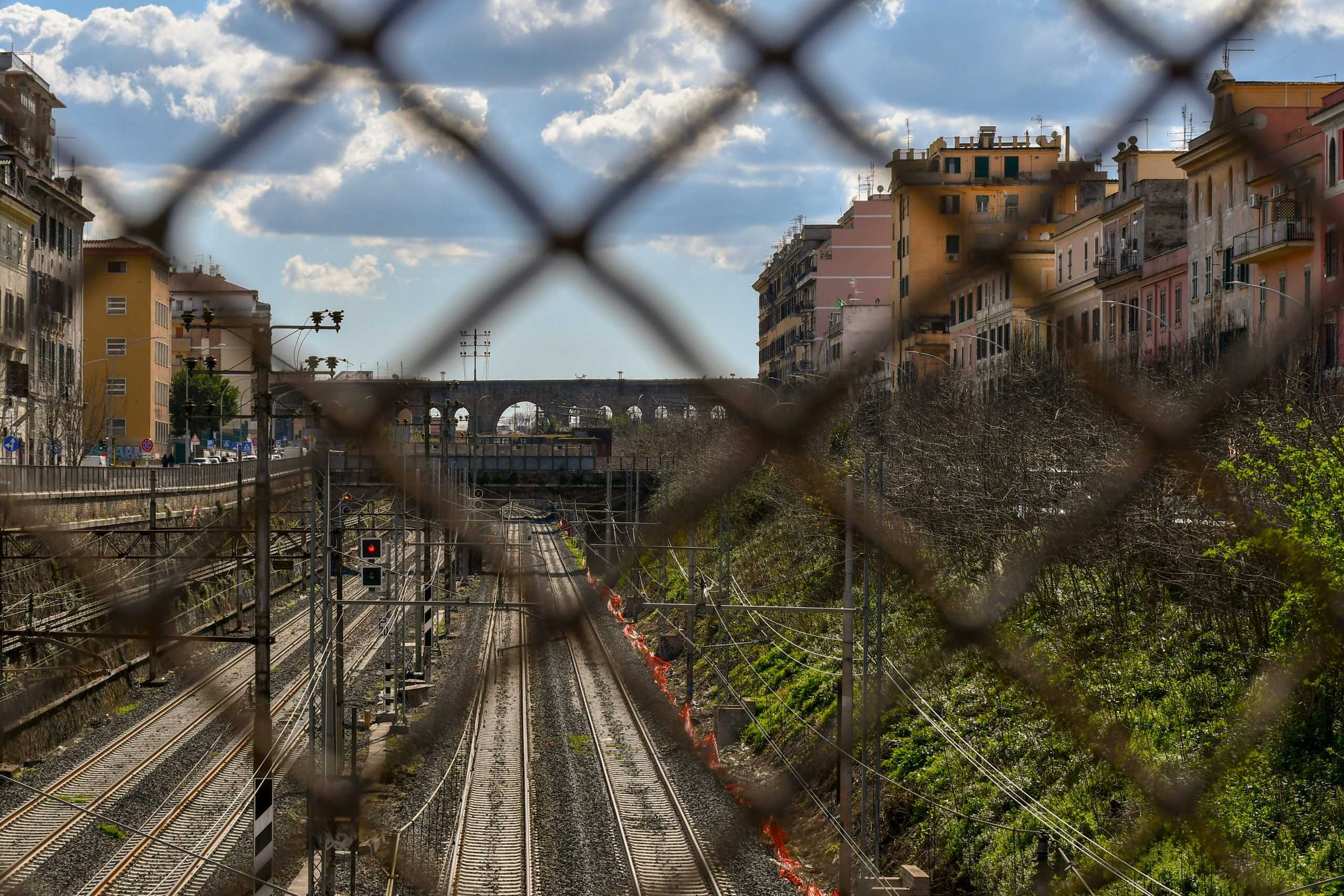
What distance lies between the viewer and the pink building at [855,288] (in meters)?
1.62

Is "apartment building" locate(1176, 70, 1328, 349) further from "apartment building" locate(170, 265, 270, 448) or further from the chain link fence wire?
"apartment building" locate(170, 265, 270, 448)

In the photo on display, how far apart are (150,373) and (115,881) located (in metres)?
12.4

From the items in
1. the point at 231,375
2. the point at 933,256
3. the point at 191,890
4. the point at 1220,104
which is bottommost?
the point at 191,890

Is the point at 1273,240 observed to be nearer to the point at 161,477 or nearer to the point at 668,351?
the point at 668,351

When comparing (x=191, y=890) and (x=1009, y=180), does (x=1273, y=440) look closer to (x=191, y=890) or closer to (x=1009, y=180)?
(x=1009, y=180)

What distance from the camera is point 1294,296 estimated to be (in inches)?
103

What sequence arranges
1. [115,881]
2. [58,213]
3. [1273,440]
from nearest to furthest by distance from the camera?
[58,213] < [1273,440] < [115,881]

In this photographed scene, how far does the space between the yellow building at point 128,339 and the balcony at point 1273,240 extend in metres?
1.71

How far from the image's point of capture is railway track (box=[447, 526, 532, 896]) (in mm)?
12945

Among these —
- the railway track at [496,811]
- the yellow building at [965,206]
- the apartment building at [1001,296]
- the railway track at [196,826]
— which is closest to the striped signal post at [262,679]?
the apartment building at [1001,296]

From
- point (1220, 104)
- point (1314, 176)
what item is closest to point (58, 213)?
point (1220, 104)

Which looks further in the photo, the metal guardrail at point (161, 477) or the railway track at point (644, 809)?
the railway track at point (644, 809)

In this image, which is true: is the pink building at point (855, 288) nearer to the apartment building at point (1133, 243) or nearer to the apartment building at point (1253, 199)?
the apartment building at point (1133, 243)

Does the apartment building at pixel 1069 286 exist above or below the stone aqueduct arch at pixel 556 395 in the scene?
above
